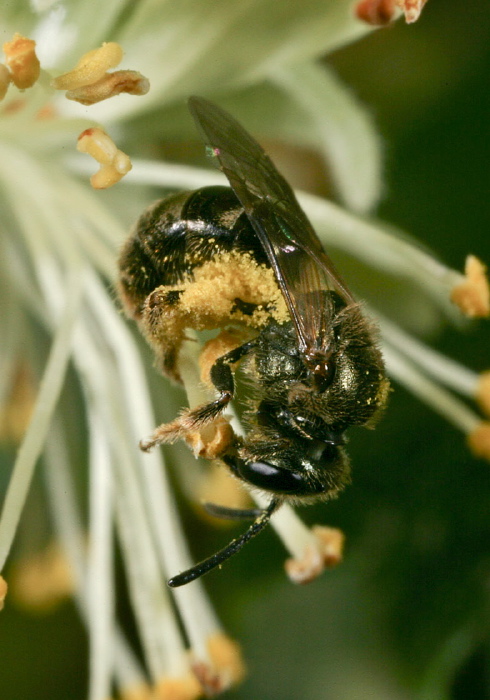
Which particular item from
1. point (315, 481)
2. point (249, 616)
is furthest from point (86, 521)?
point (315, 481)

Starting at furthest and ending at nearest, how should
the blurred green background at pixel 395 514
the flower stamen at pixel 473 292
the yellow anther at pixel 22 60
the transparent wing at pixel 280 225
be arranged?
the blurred green background at pixel 395 514
the flower stamen at pixel 473 292
the yellow anther at pixel 22 60
the transparent wing at pixel 280 225

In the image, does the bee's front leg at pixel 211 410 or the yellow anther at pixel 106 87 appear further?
the yellow anther at pixel 106 87

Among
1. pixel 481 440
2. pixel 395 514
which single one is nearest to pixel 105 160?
pixel 481 440

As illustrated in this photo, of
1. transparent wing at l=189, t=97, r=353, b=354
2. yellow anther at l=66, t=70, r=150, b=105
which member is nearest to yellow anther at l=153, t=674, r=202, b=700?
transparent wing at l=189, t=97, r=353, b=354

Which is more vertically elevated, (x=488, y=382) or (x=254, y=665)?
(x=488, y=382)

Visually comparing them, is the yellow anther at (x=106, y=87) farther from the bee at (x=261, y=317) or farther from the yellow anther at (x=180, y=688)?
the yellow anther at (x=180, y=688)

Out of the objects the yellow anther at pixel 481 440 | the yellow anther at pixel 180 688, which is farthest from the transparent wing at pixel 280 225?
the yellow anther at pixel 180 688

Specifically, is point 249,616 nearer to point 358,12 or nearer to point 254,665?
point 254,665

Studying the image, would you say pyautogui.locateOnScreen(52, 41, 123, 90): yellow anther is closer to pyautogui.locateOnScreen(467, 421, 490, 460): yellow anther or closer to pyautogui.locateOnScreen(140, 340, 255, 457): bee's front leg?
pyautogui.locateOnScreen(140, 340, 255, 457): bee's front leg
